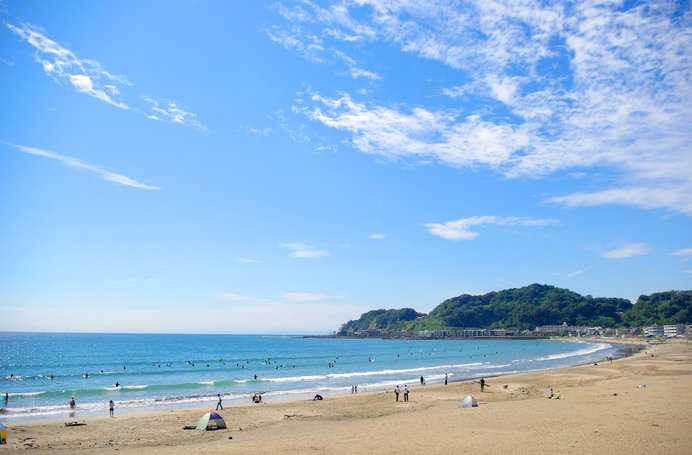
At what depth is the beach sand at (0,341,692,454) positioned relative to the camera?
1570cm

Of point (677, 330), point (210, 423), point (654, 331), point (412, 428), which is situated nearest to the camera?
point (412, 428)

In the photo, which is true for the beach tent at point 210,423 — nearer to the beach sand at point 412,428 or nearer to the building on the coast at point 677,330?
the beach sand at point 412,428

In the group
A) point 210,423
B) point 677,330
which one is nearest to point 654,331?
point 677,330

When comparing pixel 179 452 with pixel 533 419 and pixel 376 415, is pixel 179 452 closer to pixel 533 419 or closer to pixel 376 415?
pixel 376 415

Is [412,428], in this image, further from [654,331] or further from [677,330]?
[654,331]

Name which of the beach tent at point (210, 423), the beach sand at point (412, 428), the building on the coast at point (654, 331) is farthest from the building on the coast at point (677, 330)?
the beach tent at point (210, 423)

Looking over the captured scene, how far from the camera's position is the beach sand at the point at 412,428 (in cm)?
1570

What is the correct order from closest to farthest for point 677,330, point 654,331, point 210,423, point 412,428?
point 412,428 < point 210,423 < point 677,330 < point 654,331

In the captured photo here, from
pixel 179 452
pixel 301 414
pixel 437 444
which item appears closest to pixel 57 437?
pixel 179 452

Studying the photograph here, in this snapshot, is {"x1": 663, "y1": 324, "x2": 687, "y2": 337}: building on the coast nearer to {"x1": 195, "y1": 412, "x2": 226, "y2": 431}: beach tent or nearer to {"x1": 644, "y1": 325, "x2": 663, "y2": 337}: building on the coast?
{"x1": 644, "y1": 325, "x2": 663, "y2": 337}: building on the coast

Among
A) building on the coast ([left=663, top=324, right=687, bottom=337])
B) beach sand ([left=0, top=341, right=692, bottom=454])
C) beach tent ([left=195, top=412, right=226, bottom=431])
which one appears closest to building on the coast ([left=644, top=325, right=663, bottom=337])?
building on the coast ([left=663, top=324, right=687, bottom=337])

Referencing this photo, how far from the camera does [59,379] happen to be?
5334cm

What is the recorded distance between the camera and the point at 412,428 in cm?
1984

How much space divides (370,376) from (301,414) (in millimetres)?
29415
